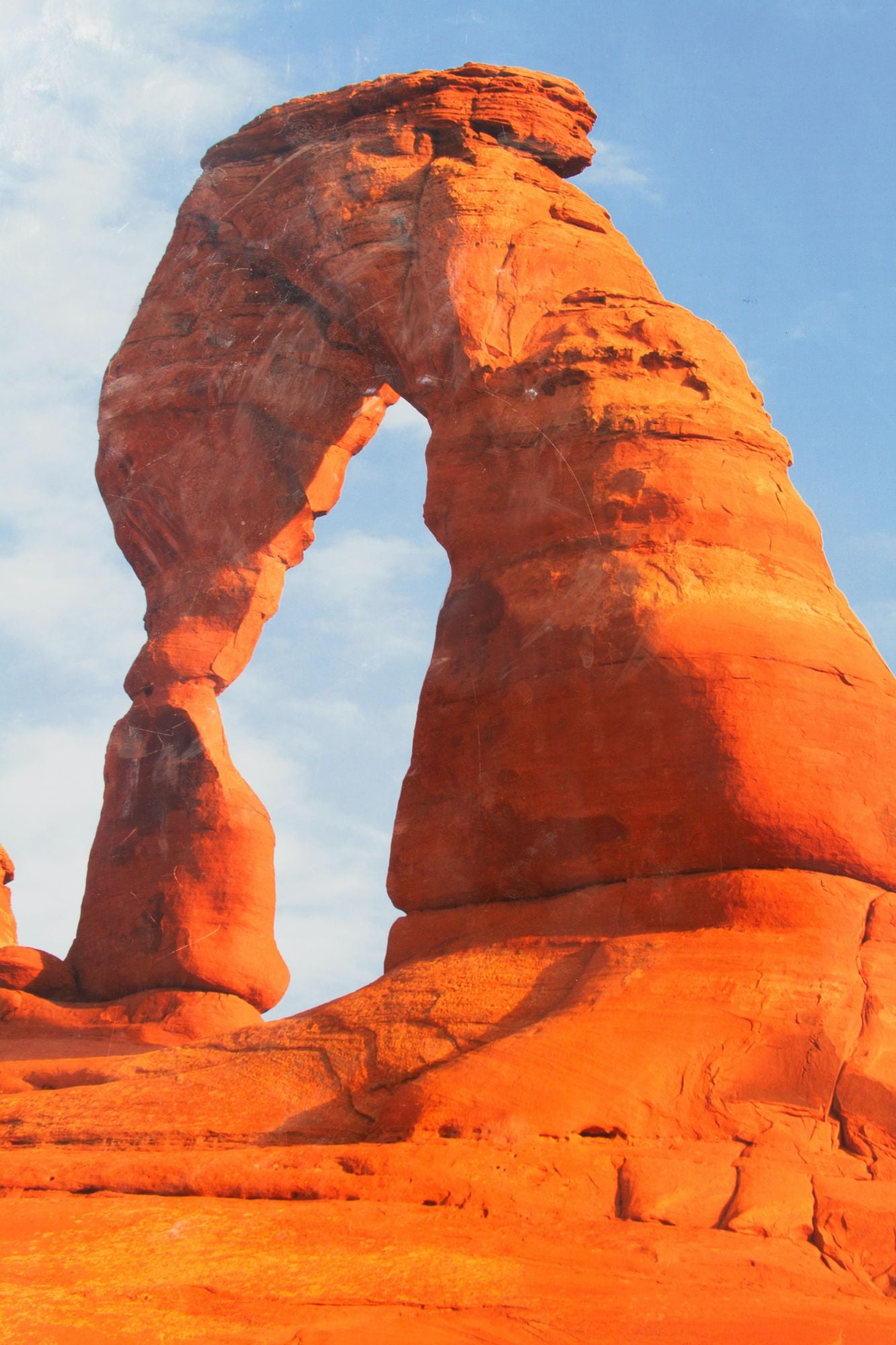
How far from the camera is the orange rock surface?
4.25m

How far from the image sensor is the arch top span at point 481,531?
22.5ft

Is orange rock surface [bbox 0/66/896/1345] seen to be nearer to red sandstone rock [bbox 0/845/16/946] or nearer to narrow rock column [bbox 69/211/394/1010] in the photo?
narrow rock column [bbox 69/211/394/1010]

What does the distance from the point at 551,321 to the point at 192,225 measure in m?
6.26

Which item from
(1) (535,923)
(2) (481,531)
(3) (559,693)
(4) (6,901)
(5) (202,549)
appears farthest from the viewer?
(4) (6,901)

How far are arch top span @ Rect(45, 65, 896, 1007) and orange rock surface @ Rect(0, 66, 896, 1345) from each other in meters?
0.03

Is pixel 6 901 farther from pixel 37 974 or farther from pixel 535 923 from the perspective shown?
pixel 535 923

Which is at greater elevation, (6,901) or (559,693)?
(559,693)

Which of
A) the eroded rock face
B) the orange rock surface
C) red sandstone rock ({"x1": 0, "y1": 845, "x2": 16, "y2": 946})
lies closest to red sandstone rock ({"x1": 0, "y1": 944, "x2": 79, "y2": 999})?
the orange rock surface

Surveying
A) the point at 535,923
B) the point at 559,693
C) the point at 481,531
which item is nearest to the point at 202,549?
the point at 481,531

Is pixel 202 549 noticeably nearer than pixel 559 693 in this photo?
No

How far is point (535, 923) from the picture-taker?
22.7 ft

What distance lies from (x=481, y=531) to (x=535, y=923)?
2.61 m

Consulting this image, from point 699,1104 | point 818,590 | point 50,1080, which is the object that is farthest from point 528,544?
point 50,1080

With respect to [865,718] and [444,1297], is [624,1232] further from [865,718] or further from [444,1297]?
[865,718]
